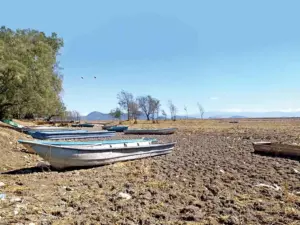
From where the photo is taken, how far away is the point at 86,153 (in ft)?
30.0

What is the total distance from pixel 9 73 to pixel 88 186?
53.6ft

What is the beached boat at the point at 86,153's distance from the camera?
8641mm

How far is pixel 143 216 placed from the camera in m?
4.85

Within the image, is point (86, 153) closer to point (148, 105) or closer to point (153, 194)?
point (153, 194)

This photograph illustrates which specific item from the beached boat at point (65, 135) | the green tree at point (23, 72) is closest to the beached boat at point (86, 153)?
the beached boat at point (65, 135)

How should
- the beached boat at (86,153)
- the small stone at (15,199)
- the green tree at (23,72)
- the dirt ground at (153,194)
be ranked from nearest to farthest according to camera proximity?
the dirt ground at (153,194)
the small stone at (15,199)
the beached boat at (86,153)
the green tree at (23,72)

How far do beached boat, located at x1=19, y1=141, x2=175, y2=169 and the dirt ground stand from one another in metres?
0.32

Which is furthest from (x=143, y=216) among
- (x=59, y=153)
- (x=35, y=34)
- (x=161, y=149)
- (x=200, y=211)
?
(x=35, y=34)

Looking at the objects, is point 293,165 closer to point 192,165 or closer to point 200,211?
point 192,165

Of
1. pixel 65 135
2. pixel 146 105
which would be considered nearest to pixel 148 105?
pixel 146 105

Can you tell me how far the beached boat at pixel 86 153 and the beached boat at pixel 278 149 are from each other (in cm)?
516

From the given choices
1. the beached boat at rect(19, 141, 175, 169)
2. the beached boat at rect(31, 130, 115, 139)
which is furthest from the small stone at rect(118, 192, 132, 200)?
the beached boat at rect(31, 130, 115, 139)

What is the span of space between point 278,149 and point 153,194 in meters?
7.81

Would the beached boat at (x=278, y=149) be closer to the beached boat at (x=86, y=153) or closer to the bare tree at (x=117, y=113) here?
the beached boat at (x=86, y=153)
